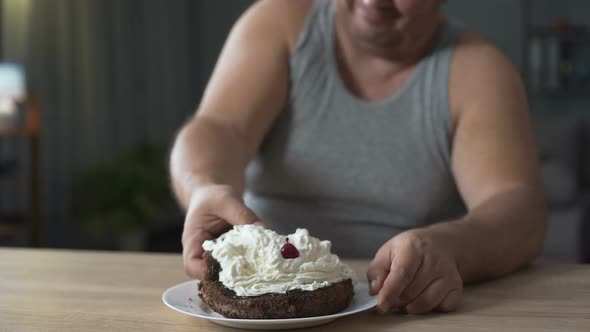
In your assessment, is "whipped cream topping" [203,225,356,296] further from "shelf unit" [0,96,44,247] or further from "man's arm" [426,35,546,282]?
"shelf unit" [0,96,44,247]

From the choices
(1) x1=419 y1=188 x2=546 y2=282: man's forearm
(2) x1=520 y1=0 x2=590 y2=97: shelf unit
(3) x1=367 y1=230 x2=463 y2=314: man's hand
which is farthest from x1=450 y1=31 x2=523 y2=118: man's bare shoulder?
(2) x1=520 y1=0 x2=590 y2=97: shelf unit

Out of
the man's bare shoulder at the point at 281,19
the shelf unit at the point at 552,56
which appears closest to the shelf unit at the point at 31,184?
the man's bare shoulder at the point at 281,19

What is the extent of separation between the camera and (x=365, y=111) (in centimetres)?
139

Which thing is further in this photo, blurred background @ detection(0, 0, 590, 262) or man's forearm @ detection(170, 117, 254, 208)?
blurred background @ detection(0, 0, 590, 262)

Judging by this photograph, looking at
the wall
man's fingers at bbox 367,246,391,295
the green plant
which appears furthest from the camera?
the wall

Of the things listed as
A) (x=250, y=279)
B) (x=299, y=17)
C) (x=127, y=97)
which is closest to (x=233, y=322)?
(x=250, y=279)

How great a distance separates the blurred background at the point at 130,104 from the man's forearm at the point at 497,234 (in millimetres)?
2605

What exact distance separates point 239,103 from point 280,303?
67 centimetres

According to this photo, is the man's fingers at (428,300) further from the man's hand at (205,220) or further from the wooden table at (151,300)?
the man's hand at (205,220)

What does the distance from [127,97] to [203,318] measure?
14.6ft

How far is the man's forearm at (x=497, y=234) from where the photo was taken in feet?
3.17

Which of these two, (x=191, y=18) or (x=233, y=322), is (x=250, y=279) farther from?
(x=191, y=18)

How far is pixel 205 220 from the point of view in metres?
0.92

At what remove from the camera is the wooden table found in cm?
77
